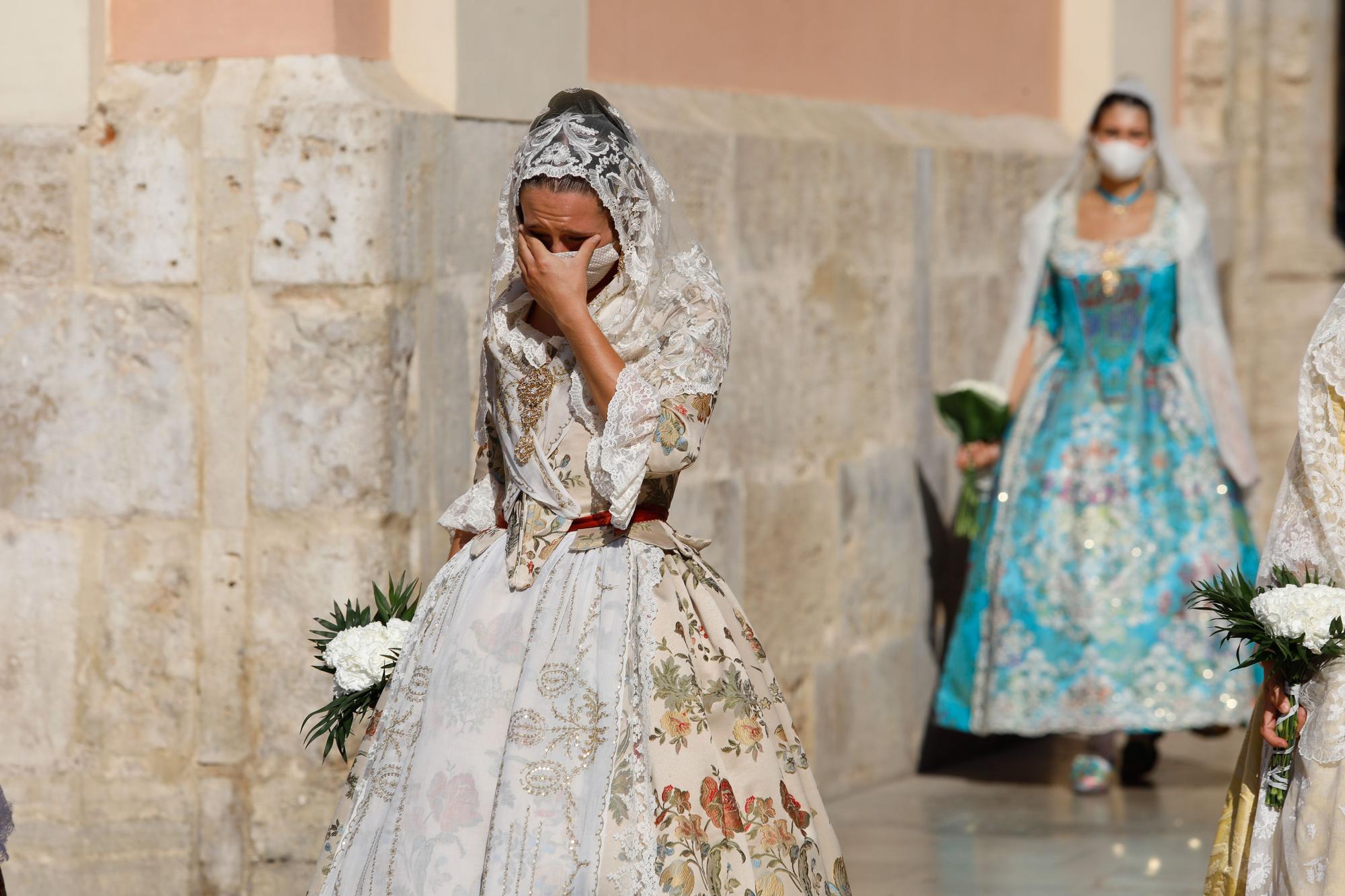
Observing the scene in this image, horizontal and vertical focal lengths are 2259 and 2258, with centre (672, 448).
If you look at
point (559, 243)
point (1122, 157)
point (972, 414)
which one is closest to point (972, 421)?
point (972, 414)

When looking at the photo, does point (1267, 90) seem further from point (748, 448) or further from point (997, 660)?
point (748, 448)

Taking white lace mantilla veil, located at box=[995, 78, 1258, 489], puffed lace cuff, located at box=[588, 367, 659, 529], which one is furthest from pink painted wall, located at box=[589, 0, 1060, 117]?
puffed lace cuff, located at box=[588, 367, 659, 529]

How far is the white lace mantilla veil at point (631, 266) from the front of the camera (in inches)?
155

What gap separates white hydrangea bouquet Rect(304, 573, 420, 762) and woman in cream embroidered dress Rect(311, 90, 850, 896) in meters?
0.16

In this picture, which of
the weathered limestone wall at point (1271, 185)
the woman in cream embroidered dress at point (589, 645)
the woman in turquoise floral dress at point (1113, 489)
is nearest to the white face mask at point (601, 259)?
the woman in cream embroidered dress at point (589, 645)

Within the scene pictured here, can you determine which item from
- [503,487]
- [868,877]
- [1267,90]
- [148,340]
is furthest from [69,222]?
[1267,90]

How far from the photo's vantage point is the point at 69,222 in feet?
17.3

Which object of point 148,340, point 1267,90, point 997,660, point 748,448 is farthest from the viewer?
point 1267,90

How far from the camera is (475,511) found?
4230mm

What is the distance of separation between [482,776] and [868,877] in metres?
2.51

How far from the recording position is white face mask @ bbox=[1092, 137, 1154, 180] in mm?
7402

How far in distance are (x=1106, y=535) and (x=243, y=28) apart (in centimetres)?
340

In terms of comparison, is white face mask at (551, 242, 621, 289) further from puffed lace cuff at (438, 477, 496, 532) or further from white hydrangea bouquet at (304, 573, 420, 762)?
white hydrangea bouquet at (304, 573, 420, 762)

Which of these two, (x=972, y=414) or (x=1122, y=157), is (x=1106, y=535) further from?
(x=1122, y=157)
